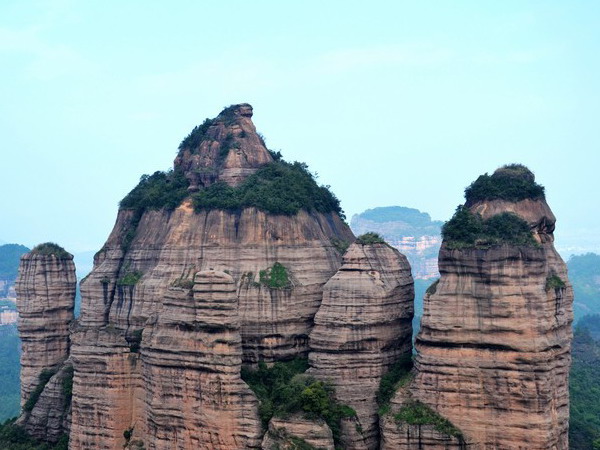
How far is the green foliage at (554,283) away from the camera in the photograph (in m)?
35.4

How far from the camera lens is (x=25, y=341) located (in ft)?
168

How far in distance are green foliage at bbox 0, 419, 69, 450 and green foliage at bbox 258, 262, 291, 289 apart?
48.2ft

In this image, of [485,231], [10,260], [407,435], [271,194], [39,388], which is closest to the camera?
[407,435]

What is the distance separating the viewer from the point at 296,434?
1444 inches

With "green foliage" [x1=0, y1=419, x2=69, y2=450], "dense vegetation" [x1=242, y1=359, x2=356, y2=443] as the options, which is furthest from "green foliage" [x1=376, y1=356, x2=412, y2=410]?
"green foliage" [x1=0, y1=419, x2=69, y2=450]

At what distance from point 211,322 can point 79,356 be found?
31.0 feet

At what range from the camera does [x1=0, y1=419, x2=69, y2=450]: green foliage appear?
46.8 m

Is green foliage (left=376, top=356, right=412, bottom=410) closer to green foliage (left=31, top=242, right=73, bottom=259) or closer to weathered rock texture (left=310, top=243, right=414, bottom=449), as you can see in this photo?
weathered rock texture (left=310, top=243, right=414, bottom=449)

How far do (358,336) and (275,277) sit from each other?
5.72 meters

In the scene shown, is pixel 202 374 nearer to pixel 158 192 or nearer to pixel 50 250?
pixel 158 192

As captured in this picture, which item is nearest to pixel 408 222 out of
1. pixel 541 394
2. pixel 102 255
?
pixel 102 255

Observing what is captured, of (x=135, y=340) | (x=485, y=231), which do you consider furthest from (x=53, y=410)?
(x=485, y=231)

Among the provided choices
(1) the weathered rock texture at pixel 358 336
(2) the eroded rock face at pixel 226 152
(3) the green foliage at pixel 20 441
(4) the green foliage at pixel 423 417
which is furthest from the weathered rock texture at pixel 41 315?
(4) the green foliage at pixel 423 417

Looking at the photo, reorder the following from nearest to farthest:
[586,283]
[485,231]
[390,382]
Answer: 1. [485,231]
2. [390,382]
3. [586,283]
